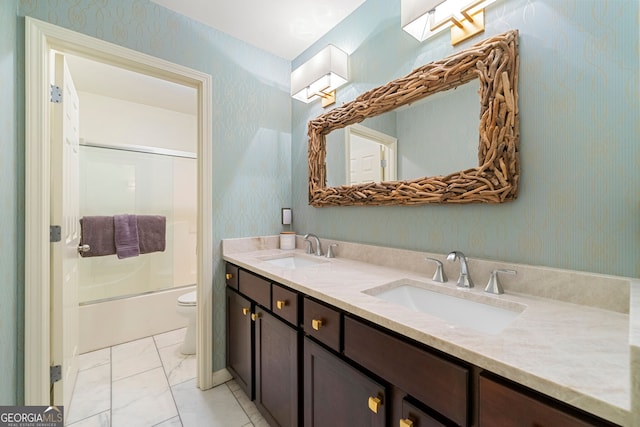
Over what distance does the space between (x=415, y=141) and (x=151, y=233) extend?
2.70 meters

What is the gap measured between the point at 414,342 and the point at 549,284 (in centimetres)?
58

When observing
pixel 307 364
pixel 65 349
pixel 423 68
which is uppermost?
pixel 423 68

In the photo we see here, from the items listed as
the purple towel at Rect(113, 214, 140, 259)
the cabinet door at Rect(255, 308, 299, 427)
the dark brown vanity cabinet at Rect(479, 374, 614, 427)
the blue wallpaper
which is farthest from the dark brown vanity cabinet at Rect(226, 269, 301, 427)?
the purple towel at Rect(113, 214, 140, 259)

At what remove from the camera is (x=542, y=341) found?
62 cm

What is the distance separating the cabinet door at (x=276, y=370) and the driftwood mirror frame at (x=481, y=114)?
85 cm

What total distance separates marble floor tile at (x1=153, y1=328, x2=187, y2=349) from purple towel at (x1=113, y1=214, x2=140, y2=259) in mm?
823

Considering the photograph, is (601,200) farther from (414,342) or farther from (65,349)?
(65,349)

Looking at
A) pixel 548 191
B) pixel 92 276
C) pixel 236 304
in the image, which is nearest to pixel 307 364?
pixel 236 304

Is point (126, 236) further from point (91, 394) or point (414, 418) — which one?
point (414, 418)

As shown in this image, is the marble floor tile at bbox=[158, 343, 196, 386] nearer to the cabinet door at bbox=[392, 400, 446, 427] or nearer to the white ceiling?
the cabinet door at bbox=[392, 400, 446, 427]

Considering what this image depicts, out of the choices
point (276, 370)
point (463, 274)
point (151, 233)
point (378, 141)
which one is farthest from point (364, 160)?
point (151, 233)

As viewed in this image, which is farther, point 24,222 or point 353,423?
point 24,222

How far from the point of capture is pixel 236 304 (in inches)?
67.2

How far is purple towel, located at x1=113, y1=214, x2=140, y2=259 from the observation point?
248 centimetres
